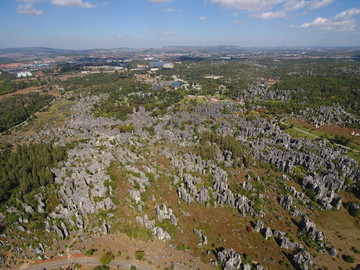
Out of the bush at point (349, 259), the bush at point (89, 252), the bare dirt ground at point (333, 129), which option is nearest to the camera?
the bush at point (89, 252)

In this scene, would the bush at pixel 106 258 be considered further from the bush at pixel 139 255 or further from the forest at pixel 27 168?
the forest at pixel 27 168

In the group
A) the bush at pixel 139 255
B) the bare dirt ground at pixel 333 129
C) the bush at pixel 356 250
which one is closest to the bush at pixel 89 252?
the bush at pixel 139 255

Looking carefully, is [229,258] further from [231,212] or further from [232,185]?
[232,185]

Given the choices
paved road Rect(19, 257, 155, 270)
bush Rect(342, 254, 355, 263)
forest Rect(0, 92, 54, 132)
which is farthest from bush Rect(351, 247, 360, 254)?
forest Rect(0, 92, 54, 132)

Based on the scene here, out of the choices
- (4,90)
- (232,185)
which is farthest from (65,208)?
(4,90)

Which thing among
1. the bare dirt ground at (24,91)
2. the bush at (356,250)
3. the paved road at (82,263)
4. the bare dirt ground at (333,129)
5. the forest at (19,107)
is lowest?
the bush at (356,250)

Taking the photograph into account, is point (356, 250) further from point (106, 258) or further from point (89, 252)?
point (89, 252)

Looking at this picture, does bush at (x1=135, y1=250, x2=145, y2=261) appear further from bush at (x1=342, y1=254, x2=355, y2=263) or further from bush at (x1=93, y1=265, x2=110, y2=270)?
bush at (x1=342, y1=254, x2=355, y2=263)

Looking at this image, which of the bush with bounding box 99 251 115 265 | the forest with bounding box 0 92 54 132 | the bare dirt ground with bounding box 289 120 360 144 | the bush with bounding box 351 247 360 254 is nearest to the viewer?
the bush with bounding box 99 251 115 265

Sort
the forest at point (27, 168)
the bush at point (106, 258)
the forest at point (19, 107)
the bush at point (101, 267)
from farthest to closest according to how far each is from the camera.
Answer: the forest at point (19, 107), the forest at point (27, 168), the bush at point (106, 258), the bush at point (101, 267)
